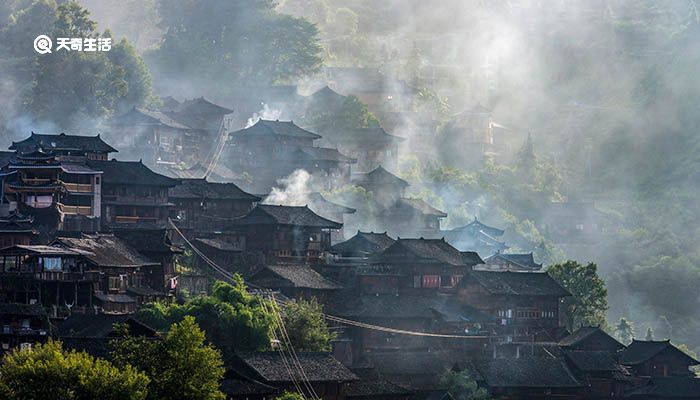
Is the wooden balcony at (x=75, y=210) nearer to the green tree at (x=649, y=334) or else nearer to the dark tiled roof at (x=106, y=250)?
the dark tiled roof at (x=106, y=250)

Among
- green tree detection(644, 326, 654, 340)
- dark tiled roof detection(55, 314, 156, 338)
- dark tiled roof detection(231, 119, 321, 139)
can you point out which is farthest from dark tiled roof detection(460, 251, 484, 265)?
dark tiled roof detection(55, 314, 156, 338)

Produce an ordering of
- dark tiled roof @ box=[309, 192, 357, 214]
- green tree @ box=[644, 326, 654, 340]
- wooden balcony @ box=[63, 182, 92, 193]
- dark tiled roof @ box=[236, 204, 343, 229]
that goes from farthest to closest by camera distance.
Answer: green tree @ box=[644, 326, 654, 340] → dark tiled roof @ box=[309, 192, 357, 214] → dark tiled roof @ box=[236, 204, 343, 229] → wooden balcony @ box=[63, 182, 92, 193]

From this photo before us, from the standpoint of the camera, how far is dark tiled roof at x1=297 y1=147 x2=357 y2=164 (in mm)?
115075

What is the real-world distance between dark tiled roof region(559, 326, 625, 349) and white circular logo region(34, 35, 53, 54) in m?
40.2

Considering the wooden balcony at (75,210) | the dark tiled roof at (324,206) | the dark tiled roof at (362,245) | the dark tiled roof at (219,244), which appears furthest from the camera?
the dark tiled roof at (324,206)

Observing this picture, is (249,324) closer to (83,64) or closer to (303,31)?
(83,64)

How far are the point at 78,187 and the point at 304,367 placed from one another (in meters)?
17.9

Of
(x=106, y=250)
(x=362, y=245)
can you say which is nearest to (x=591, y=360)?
(x=362, y=245)

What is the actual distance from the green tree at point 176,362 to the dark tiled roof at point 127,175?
76.3ft

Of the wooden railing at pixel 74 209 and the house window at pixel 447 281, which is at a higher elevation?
the wooden railing at pixel 74 209

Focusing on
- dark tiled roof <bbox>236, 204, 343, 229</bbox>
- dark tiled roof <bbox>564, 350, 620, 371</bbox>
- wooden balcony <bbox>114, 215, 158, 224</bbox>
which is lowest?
dark tiled roof <bbox>564, 350, 620, 371</bbox>

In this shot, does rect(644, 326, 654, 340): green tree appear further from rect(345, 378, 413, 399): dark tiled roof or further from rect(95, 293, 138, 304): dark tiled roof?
rect(95, 293, 138, 304): dark tiled roof

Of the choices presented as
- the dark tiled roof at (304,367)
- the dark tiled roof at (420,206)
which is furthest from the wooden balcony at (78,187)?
the dark tiled roof at (420,206)

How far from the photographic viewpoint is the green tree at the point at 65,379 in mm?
62281
